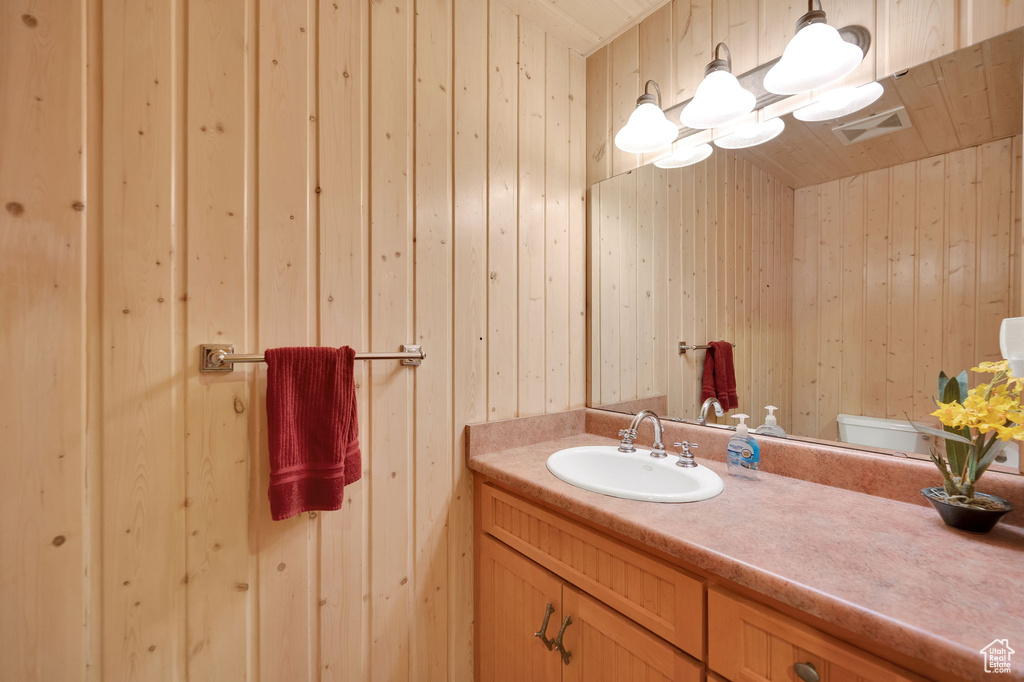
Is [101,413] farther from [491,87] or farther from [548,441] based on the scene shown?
[491,87]

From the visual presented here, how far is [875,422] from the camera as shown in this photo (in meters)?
1.05

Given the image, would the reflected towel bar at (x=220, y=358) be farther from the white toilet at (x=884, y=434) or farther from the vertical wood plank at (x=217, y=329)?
the white toilet at (x=884, y=434)

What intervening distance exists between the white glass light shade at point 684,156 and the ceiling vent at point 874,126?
0.36 metres

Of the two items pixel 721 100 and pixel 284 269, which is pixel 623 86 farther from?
pixel 284 269

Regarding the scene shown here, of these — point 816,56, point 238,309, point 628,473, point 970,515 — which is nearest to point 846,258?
point 816,56

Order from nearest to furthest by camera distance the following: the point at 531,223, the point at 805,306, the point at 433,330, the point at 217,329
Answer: the point at 217,329
the point at 805,306
the point at 433,330
the point at 531,223

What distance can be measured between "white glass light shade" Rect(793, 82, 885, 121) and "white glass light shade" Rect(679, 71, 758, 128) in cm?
14

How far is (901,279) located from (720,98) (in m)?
0.68

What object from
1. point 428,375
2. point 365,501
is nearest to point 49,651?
point 365,501

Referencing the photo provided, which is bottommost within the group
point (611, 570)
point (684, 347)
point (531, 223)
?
point (611, 570)

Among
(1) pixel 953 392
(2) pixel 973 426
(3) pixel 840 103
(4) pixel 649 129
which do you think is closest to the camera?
(2) pixel 973 426

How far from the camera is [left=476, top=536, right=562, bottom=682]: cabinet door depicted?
1063 mm

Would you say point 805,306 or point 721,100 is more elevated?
point 721,100

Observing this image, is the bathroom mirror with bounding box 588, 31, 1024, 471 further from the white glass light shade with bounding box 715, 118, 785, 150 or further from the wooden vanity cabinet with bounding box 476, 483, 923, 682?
the wooden vanity cabinet with bounding box 476, 483, 923, 682
